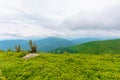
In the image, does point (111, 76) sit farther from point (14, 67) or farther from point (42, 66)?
point (14, 67)

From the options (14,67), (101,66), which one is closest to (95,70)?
(101,66)

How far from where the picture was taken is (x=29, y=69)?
26.8 metres

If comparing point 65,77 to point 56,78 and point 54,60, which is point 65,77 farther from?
point 54,60

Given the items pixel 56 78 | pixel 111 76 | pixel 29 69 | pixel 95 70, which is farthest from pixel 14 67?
pixel 111 76

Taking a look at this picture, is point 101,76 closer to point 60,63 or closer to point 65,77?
point 65,77

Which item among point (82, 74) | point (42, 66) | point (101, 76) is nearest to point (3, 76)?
point (42, 66)

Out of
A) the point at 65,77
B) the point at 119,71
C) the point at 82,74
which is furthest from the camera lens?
the point at 119,71

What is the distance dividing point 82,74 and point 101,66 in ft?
13.9

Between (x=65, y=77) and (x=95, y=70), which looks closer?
(x=65, y=77)

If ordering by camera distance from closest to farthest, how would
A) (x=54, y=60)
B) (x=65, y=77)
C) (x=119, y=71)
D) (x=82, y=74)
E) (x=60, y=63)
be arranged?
(x=65, y=77) → (x=82, y=74) → (x=119, y=71) → (x=60, y=63) → (x=54, y=60)

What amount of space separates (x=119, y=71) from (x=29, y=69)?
10714mm

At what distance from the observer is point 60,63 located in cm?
2834

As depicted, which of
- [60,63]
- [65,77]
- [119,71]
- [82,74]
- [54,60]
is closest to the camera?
[65,77]

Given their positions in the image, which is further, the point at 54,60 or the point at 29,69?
the point at 54,60
